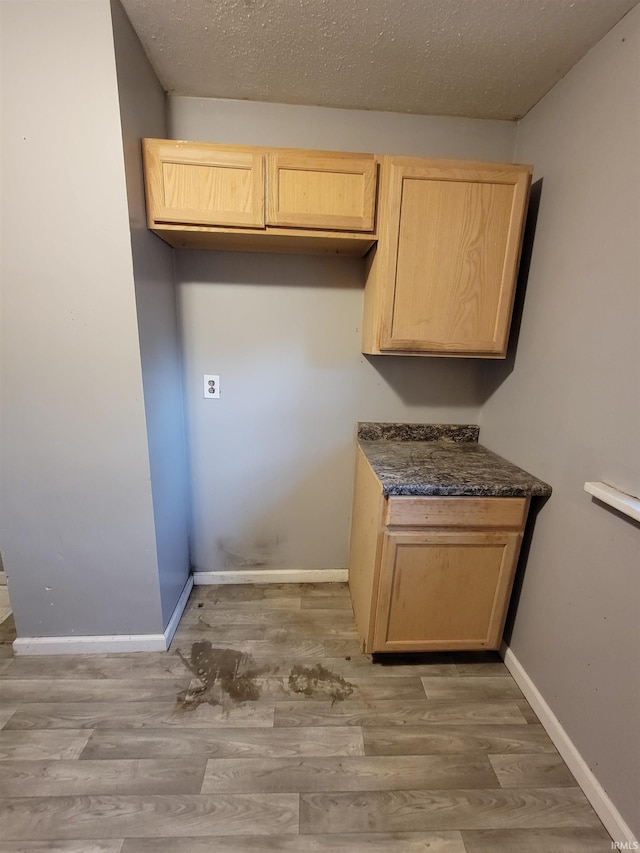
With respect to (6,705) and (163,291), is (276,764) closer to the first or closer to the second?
(6,705)

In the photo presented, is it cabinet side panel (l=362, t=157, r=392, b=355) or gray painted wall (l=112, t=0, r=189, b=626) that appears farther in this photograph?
cabinet side panel (l=362, t=157, r=392, b=355)

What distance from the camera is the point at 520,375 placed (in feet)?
5.11

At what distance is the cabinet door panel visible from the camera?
1354 millimetres

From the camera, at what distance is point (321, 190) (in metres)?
1.38

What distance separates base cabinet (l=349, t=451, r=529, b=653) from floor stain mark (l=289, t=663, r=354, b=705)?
17 cm

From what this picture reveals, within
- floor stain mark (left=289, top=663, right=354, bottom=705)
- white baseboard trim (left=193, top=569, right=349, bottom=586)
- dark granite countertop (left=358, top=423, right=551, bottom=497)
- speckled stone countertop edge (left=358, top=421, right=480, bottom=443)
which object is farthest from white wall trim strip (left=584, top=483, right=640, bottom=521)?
white baseboard trim (left=193, top=569, right=349, bottom=586)

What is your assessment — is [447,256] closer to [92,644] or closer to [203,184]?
[203,184]

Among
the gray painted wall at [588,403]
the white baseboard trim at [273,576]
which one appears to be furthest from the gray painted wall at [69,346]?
the gray painted wall at [588,403]

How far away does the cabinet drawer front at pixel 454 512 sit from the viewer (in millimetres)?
1354

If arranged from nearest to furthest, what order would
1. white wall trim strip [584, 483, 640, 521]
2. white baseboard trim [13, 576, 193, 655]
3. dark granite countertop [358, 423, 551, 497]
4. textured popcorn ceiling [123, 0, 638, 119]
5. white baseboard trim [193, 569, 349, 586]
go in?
white wall trim strip [584, 483, 640, 521]
textured popcorn ceiling [123, 0, 638, 119]
dark granite countertop [358, 423, 551, 497]
white baseboard trim [13, 576, 193, 655]
white baseboard trim [193, 569, 349, 586]

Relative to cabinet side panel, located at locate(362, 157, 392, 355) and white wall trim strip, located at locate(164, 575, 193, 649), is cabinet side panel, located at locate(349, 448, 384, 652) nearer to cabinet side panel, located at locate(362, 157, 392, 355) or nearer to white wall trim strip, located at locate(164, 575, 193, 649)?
cabinet side panel, located at locate(362, 157, 392, 355)

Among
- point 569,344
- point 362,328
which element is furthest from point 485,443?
point 362,328

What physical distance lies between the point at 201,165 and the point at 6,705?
220cm

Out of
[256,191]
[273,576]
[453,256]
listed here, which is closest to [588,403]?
[453,256]
